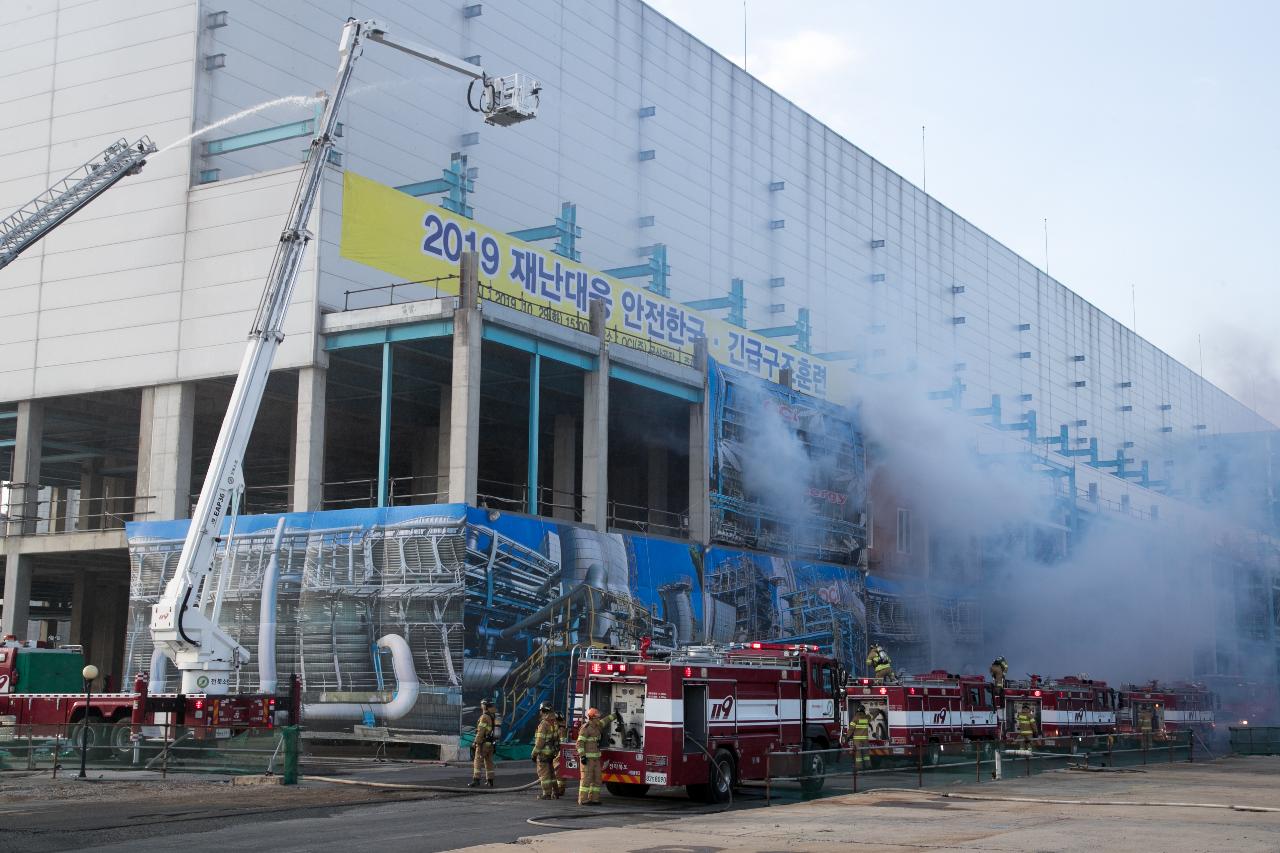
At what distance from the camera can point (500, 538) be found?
A: 33.1m

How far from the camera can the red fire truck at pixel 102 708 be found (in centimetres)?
2584

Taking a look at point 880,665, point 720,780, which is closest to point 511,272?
point 880,665

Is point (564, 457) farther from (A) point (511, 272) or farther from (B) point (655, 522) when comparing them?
(A) point (511, 272)

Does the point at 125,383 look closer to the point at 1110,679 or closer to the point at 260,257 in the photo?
the point at 260,257

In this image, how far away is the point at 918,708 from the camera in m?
30.5

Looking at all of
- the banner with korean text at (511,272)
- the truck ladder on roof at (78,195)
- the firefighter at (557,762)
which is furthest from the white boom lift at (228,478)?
the firefighter at (557,762)

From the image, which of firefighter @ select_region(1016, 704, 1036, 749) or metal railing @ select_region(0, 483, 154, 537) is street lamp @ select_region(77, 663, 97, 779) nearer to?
metal railing @ select_region(0, 483, 154, 537)

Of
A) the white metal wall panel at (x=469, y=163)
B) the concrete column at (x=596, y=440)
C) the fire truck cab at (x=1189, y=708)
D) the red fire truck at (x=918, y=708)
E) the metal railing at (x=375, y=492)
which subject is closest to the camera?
the red fire truck at (x=918, y=708)

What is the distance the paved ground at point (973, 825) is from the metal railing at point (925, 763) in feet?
2.11

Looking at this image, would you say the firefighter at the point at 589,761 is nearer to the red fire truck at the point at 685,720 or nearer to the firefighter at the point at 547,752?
the red fire truck at the point at 685,720

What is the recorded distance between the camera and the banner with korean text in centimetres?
3619

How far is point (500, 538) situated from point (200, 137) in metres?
14.8

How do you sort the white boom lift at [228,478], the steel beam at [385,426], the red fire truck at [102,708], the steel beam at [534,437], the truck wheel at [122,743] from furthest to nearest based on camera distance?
the steel beam at [534,437]
the steel beam at [385,426]
the white boom lift at [228,478]
the red fire truck at [102,708]
the truck wheel at [122,743]

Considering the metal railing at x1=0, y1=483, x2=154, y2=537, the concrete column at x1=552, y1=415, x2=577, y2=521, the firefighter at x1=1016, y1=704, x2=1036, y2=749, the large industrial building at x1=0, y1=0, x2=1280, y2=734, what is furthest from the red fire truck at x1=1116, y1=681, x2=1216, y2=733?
the metal railing at x1=0, y1=483, x2=154, y2=537
